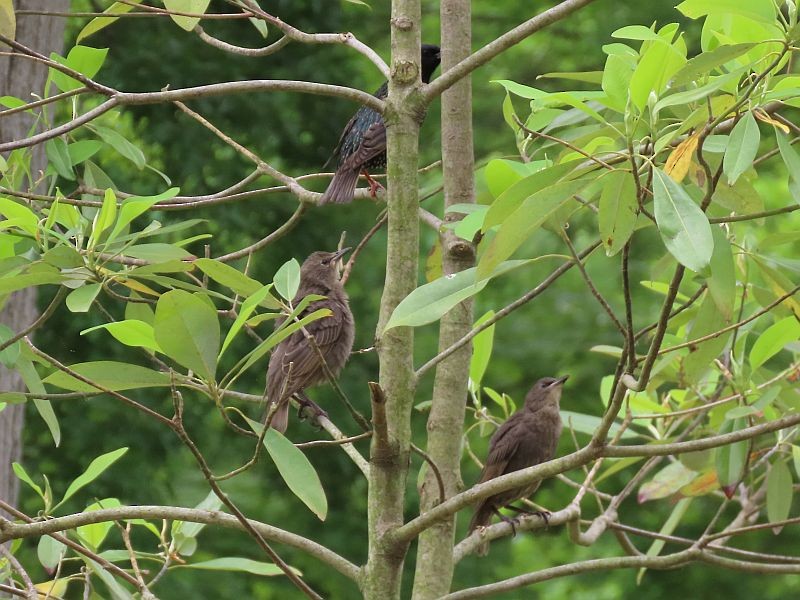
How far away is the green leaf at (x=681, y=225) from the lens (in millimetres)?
1611

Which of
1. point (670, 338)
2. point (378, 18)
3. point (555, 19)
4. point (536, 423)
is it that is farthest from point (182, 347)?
point (378, 18)

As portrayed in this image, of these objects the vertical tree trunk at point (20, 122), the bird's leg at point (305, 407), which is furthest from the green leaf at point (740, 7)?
the vertical tree trunk at point (20, 122)

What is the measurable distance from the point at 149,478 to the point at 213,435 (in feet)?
2.64

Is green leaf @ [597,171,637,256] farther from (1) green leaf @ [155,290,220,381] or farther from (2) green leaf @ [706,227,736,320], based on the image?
(1) green leaf @ [155,290,220,381]

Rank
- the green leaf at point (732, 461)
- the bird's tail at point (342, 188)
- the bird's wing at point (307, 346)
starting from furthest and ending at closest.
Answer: the bird's tail at point (342, 188)
the bird's wing at point (307, 346)
the green leaf at point (732, 461)

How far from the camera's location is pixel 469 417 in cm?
905

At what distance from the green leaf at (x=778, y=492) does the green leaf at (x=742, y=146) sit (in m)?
1.59

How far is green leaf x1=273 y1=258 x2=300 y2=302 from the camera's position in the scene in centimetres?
228

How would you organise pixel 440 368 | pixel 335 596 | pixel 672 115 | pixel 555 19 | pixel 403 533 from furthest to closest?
pixel 335 596 → pixel 440 368 → pixel 672 115 → pixel 403 533 → pixel 555 19

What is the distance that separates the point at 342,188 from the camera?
5.39 m

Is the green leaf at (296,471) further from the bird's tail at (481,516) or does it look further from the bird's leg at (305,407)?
the bird's tail at (481,516)

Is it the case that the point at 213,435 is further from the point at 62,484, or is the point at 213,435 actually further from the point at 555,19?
the point at 555,19

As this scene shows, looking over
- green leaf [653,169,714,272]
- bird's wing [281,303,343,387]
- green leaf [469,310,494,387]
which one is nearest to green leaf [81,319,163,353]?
green leaf [653,169,714,272]

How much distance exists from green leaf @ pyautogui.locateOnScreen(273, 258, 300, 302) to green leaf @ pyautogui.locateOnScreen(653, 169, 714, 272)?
0.83 metres
